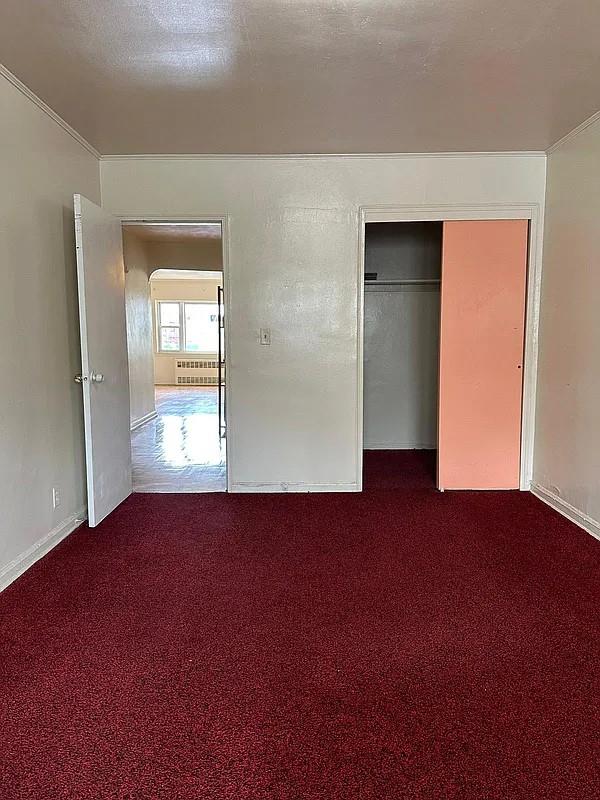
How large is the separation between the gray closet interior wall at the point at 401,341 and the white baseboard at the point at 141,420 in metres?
3.11

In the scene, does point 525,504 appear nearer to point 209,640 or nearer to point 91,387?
point 209,640

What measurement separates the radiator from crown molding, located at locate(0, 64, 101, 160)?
932 centimetres

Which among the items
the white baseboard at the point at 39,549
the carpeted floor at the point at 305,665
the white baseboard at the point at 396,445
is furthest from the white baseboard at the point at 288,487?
the white baseboard at the point at 396,445

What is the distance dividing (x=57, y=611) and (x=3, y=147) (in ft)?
7.46

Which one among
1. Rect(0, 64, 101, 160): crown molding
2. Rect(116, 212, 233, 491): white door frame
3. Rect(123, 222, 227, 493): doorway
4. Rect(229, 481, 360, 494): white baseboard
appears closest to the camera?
Rect(0, 64, 101, 160): crown molding

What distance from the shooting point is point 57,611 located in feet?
8.06

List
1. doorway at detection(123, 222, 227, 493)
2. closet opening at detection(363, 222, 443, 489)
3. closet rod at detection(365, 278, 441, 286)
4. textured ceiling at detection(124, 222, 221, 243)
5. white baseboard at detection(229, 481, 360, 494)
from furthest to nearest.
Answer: textured ceiling at detection(124, 222, 221, 243) < closet opening at detection(363, 222, 443, 489) < closet rod at detection(365, 278, 441, 286) < doorway at detection(123, 222, 227, 493) < white baseboard at detection(229, 481, 360, 494)

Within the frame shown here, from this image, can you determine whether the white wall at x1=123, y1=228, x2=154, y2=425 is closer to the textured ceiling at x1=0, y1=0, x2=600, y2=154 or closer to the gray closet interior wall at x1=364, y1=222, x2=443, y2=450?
the gray closet interior wall at x1=364, y1=222, x2=443, y2=450

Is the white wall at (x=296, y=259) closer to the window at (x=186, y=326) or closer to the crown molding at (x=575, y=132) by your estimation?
the crown molding at (x=575, y=132)

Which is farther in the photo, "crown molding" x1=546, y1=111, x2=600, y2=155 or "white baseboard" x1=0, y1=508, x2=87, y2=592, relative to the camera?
"crown molding" x1=546, y1=111, x2=600, y2=155

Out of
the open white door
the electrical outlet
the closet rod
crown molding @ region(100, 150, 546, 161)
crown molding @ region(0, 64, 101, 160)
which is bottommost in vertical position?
the electrical outlet

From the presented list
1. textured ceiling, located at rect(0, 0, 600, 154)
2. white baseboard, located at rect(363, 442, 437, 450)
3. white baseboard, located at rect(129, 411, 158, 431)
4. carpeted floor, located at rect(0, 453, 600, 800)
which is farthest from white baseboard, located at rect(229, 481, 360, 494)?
white baseboard, located at rect(129, 411, 158, 431)

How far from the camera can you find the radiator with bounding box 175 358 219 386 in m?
13.2

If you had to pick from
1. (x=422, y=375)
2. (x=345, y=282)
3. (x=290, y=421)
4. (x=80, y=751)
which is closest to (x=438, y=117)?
(x=345, y=282)
